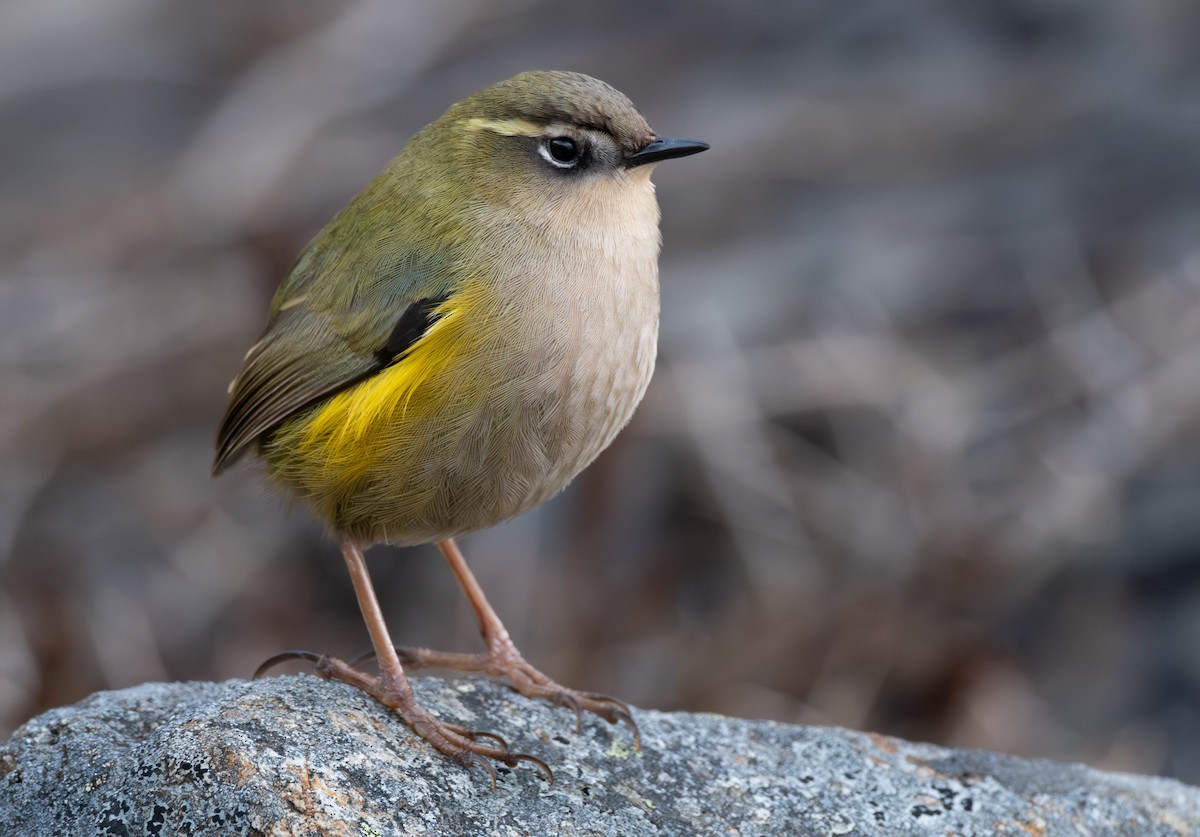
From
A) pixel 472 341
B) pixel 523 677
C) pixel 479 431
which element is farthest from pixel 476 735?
pixel 472 341

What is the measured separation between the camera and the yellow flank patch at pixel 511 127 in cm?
416

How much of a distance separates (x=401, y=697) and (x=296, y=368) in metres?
1.09

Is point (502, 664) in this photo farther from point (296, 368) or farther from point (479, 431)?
point (296, 368)

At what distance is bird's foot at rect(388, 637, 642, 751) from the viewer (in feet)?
12.9

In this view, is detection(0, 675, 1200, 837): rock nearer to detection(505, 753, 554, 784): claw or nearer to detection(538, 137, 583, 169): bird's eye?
detection(505, 753, 554, 784): claw

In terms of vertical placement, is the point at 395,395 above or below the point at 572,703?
above

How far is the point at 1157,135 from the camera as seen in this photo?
7.72 meters

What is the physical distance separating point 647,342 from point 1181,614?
360cm

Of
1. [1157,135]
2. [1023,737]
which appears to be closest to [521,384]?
[1023,737]

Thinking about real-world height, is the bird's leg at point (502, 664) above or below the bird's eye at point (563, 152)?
below

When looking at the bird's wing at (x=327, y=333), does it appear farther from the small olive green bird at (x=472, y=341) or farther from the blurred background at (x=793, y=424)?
the blurred background at (x=793, y=424)

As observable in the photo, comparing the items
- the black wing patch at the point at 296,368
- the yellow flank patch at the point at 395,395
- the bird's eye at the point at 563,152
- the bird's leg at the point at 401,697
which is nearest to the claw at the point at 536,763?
the bird's leg at the point at 401,697

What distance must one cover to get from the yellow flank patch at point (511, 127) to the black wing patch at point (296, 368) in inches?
24.1

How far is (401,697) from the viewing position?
12.2 feet
